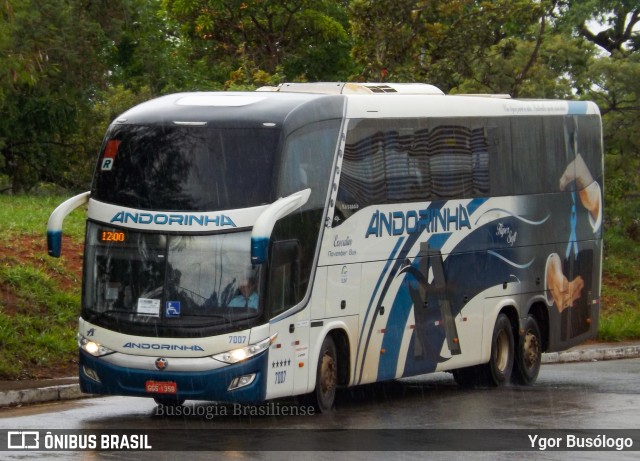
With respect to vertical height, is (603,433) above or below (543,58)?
below

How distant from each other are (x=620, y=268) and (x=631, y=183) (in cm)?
221

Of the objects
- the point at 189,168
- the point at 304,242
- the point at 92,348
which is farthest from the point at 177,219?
the point at 92,348

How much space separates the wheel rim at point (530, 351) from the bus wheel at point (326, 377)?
5.21 metres

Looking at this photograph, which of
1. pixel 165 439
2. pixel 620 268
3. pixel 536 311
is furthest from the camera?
pixel 620 268

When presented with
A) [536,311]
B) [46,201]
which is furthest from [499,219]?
[46,201]

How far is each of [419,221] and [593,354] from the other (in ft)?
32.2

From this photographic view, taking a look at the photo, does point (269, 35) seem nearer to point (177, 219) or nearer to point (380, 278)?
point (380, 278)

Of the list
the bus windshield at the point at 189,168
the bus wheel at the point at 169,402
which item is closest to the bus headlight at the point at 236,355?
the bus wheel at the point at 169,402

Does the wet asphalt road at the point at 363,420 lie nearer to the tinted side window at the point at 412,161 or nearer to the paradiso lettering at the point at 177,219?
the paradiso lettering at the point at 177,219

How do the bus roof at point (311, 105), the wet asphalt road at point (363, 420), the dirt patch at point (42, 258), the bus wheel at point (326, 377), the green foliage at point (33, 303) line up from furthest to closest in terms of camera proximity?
the dirt patch at point (42, 258), the green foliage at point (33, 303), the bus wheel at point (326, 377), the bus roof at point (311, 105), the wet asphalt road at point (363, 420)

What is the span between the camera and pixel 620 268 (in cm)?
3253

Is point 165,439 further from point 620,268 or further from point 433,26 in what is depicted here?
point 620,268

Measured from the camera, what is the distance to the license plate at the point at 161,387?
1378 centimetres

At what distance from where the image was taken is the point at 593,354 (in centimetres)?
2564
